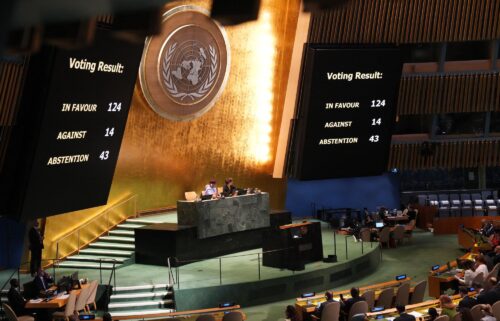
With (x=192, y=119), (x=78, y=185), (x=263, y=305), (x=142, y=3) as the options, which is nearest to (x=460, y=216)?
Answer: (x=192, y=119)

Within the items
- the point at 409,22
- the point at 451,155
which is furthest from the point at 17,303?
the point at 451,155

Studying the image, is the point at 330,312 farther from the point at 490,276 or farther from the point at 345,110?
the point at 345,110

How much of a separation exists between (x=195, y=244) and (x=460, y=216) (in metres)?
10.8

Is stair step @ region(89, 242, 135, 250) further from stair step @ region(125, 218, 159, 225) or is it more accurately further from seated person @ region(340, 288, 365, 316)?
seated person @ region(340, 288, 365, 316)

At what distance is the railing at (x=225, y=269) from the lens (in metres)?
15.1

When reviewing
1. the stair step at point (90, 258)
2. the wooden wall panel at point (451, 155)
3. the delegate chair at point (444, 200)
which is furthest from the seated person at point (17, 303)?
the delegate chair at point (444, 200)

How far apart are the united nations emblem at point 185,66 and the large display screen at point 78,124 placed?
15.2ft

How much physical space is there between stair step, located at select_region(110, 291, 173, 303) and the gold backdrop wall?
410cm

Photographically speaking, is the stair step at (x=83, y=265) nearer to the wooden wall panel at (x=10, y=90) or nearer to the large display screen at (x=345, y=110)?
the wooden wall panel at (x=10, y=90)

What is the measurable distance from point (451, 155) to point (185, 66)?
8.91m

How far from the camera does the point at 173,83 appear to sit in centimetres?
1895

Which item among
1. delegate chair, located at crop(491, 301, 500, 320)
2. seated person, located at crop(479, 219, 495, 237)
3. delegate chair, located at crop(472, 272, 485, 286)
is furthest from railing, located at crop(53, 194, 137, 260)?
delegate chair, located at crop(491, 301, 500, 320)

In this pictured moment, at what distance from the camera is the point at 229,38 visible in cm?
1983

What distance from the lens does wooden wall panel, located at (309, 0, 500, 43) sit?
1975 cm
